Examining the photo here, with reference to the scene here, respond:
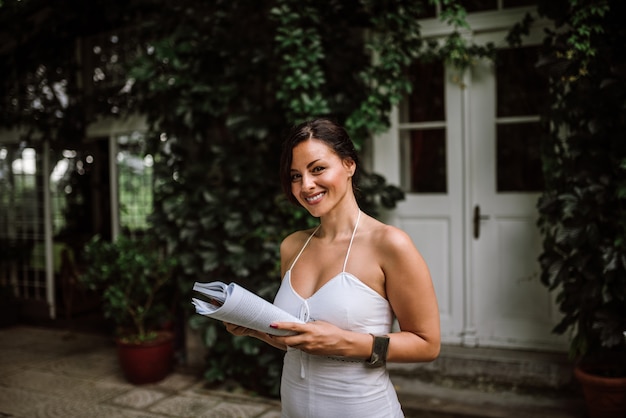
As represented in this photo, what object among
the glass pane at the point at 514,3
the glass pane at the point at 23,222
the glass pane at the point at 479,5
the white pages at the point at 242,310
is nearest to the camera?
the white pages at the point at 242,310

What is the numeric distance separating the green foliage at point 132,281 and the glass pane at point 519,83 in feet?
9.58

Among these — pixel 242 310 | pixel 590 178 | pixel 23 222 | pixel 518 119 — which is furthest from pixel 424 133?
pixel 23 222

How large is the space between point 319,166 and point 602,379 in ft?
8.55

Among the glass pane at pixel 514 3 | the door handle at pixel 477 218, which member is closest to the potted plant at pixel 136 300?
the door handle at pixel 477 218

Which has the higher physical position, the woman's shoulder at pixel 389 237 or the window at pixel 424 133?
the window at pixel 424 133

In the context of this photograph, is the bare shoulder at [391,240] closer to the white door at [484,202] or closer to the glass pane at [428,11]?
the white door at [484,202]

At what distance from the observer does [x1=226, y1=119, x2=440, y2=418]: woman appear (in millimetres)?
1410

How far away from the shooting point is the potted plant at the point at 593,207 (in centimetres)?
318

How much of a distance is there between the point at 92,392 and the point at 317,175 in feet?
11.8

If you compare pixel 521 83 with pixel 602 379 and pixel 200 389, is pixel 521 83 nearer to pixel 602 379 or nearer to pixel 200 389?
pixel 602 379

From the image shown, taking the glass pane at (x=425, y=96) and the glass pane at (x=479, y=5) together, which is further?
the glass pane at (x=425, y=96)

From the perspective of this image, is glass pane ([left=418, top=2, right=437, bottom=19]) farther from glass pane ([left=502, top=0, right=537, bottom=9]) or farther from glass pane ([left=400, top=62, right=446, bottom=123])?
glass pane ([left=502, top=0, right=537, bottom=9])

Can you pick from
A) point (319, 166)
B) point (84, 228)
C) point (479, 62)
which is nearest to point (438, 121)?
point (479, 62)

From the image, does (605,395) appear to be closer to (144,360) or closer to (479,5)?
(479,5)
